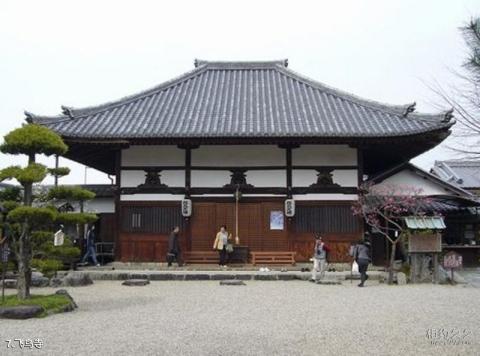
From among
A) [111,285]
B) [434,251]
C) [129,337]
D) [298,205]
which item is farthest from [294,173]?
[129,337]

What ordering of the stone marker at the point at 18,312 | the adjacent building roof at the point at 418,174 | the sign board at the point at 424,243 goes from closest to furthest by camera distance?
the stone marker at the point at 18,312 → the sign board at the point at 424,243 → the adjacent building roof at the point at 418,174

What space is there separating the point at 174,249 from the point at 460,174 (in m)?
26.6

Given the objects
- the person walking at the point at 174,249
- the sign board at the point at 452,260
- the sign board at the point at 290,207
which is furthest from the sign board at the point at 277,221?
the sign board at the point at 452,260

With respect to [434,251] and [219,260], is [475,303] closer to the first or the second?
[434,251]

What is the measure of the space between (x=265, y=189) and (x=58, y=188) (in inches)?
393

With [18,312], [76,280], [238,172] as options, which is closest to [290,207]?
[238,172]

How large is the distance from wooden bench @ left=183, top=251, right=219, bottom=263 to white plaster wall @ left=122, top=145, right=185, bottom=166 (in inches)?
138

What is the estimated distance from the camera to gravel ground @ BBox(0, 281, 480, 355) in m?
8.09

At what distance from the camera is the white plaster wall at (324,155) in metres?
21.4

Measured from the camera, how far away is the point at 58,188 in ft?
41.8

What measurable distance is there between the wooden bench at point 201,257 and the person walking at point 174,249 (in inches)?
15.5

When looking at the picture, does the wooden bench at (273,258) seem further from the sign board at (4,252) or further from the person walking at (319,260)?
the sign board at (4,252)

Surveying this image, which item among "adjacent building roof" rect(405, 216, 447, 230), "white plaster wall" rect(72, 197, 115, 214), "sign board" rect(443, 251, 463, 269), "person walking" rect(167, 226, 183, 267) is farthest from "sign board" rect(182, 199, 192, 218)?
"sign board" rect(443, 251, 463, 269)

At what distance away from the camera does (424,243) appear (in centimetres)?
1788
